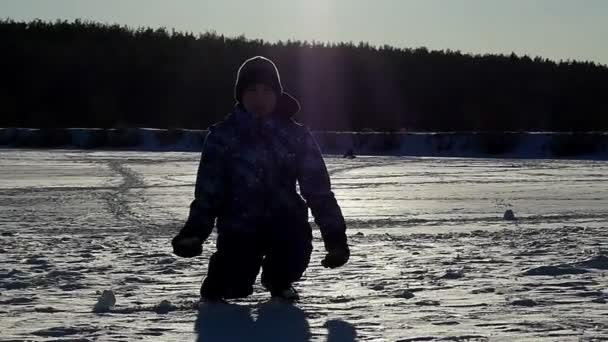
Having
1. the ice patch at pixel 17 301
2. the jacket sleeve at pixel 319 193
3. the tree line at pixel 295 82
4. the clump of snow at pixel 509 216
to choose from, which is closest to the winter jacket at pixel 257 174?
the jacket sleeve at pixel 319 193

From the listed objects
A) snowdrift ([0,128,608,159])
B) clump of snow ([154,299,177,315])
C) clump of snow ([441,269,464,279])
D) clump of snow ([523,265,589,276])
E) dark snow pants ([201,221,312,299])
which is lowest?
snowdrift ([0,128,608,159])

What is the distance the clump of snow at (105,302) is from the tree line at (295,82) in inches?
1471

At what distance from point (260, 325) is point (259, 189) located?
26.7 inches

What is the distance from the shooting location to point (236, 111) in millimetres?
3785

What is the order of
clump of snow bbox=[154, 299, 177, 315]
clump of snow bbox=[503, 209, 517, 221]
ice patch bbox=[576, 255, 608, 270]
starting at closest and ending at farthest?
1. clump of snow bbox=[154, 299, 177, 315]
2. ice patch bbox=[576, 255, 608, 270]
3. clump of snow bbox=[503, 209, 517, 221]

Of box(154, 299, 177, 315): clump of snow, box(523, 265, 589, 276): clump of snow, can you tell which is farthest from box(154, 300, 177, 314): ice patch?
box(523, 265, 589, 276): clump of snow

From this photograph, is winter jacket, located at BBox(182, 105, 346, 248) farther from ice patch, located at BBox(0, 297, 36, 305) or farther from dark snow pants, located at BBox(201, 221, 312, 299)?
ice patch, located at BBox(0, 297, 36, 305)

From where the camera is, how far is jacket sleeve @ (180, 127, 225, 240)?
369 cm

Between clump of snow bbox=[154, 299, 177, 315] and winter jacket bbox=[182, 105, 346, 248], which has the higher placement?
winter jacket bbox=[182, 105, 346, 248]

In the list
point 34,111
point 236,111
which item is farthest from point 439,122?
point 236,111

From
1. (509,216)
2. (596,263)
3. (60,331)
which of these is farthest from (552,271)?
(509,216)

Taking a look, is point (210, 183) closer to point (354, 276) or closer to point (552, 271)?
point (354, 276)

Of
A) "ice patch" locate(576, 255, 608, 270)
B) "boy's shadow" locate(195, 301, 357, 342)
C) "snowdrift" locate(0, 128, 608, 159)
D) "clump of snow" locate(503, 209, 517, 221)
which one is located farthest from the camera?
"snowdrift" locate(0, 128, 608, 159)

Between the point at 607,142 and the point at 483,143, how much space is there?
8.71ft
